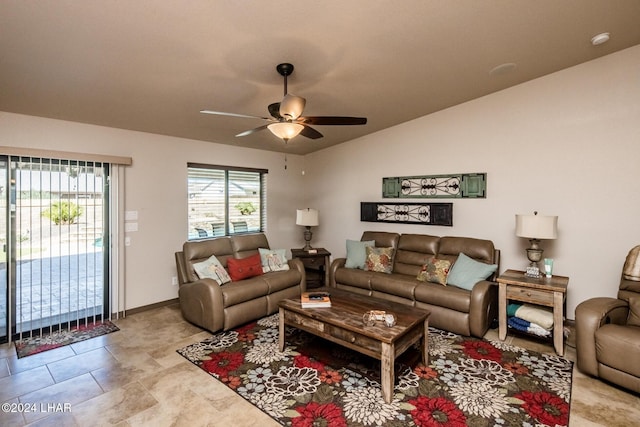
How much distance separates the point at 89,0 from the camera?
1783mm

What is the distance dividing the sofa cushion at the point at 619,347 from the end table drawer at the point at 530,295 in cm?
55

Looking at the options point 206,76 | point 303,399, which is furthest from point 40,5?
point 303,399

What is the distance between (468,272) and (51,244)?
4.76 meters

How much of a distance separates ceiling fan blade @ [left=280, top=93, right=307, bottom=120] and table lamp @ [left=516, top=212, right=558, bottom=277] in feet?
8.72

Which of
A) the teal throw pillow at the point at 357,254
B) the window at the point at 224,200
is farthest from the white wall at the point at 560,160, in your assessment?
the window at the point at 224,200

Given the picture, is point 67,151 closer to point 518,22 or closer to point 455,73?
point 455,73

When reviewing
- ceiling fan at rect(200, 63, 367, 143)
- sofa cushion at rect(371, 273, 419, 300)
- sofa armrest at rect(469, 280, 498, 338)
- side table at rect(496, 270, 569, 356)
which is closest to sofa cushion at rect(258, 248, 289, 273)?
sofa cushion at rect(371, 273, 419, 300)

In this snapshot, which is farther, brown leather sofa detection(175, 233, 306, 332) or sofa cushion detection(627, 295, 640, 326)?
brown leather sofa detection(175, 233, 306, 332)

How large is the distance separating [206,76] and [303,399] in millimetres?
2880

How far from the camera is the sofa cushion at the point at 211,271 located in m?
3.67

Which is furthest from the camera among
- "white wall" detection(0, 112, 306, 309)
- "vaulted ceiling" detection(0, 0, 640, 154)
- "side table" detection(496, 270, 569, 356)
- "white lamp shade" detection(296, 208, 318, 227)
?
"white lamp shade" detection(296, 208, 318, 227)

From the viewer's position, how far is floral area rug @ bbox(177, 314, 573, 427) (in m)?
2.07

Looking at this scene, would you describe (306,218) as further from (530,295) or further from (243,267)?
(530,295)

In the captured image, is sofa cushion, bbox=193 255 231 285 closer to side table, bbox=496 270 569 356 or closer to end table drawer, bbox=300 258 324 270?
end table drawer, bbox=300 258 324 270
